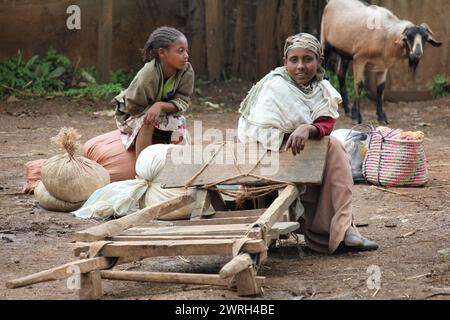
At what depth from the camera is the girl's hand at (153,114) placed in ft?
20.6

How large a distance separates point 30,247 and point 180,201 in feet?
3.44

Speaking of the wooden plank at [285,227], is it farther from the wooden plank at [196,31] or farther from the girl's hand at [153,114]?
the wooden plank at [196,31]

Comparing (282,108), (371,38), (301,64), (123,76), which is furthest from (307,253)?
(123,76)

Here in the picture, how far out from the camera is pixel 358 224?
5902 millimetres

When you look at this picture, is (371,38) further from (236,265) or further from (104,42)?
(236,265)

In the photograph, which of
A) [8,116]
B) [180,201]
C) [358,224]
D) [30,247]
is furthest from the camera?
[8,116]

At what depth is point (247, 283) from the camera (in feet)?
12.6

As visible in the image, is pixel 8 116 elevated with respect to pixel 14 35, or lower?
lower

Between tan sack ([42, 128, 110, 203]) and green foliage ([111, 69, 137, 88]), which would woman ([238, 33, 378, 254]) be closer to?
tan sack ([42, 128, 110, 203])

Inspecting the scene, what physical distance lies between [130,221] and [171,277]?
66 centimetres

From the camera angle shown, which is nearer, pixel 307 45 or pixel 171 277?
pixel 171 277

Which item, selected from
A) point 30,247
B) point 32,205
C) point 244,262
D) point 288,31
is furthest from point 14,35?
point 244,262
